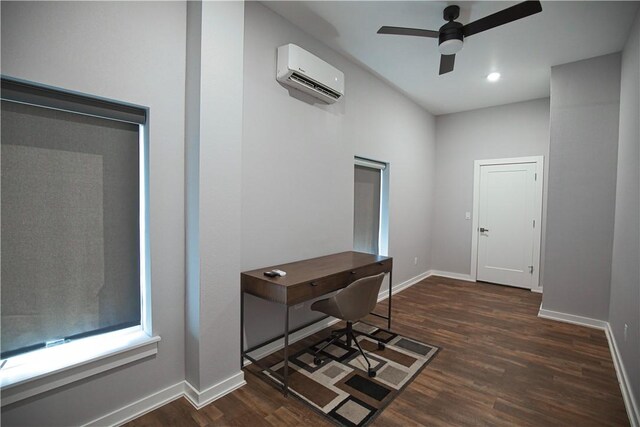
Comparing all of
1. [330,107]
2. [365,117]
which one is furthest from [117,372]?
[365,117]

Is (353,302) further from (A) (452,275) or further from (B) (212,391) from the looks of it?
(A) (452,275)

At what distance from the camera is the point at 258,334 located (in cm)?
263

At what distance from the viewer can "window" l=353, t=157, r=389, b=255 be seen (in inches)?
156

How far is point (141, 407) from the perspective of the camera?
6.26 feet

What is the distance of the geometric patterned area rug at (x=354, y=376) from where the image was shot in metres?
2.01

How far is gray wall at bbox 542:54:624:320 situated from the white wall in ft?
13.2

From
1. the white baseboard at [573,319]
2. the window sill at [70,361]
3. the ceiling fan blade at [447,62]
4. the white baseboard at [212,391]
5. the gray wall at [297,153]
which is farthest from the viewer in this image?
the white baseboard at [573,319]

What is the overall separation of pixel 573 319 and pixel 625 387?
155cm

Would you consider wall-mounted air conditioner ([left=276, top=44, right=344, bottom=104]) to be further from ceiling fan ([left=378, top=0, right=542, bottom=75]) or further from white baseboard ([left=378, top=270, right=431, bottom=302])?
white baseboard ([left=378, top=270, right=431, bottom=302])

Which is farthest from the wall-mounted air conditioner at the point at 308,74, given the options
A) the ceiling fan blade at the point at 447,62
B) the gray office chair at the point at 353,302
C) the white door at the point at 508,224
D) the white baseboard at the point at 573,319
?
the white baseboard at the point at 573,319

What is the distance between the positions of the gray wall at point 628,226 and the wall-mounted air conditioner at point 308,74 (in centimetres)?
246

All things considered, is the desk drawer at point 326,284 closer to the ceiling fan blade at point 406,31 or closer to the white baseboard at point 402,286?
the white baseboard at point 402,286

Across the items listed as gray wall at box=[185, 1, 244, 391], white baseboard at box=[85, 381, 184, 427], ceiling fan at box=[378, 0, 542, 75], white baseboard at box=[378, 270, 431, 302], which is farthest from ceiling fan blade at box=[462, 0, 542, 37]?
white baseboard at box=[85, 381, 184, 427]

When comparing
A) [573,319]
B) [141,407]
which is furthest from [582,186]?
[141,407]
